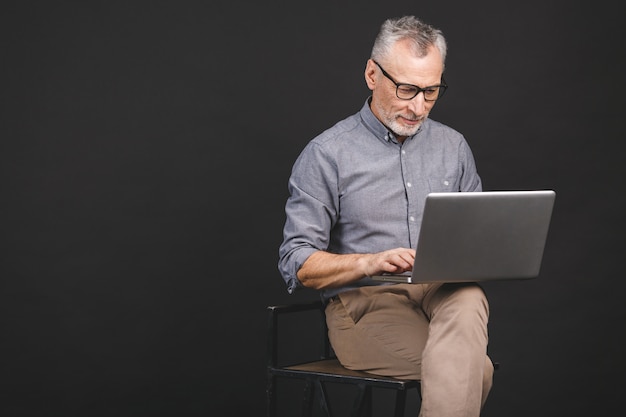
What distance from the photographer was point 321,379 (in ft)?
10.1

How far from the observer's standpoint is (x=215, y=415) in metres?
4.14

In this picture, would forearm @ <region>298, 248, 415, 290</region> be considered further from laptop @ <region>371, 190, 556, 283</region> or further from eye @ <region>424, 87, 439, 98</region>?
eye @ <region>424, 87, 439, 98</region>

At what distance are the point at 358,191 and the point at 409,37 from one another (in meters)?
0.48

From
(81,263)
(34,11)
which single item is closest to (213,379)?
(81,263)

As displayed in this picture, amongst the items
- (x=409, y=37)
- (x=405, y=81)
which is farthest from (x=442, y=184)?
(x=409, y=37)

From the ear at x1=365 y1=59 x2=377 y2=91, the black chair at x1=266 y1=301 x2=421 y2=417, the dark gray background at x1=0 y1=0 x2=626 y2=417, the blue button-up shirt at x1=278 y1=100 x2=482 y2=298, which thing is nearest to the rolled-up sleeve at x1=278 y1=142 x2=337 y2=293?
the blue button-up shirt at x1=278 y1=100 x2=482 y2=298

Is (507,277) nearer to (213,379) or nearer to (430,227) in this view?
(430,227)

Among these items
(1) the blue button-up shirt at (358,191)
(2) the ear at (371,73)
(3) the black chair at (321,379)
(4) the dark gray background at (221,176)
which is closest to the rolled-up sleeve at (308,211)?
(1) the blue button-up shirt at (358,191)

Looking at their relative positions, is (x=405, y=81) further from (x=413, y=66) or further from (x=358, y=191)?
(x=358, y=191)

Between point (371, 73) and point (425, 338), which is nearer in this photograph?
point (425, 338)

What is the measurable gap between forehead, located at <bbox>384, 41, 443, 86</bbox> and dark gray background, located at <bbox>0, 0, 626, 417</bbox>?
0.94m

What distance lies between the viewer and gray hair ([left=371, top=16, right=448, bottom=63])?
3.27 meters

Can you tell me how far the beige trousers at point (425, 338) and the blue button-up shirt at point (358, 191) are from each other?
0.27ft

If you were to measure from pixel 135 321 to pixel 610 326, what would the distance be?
5.99ft
